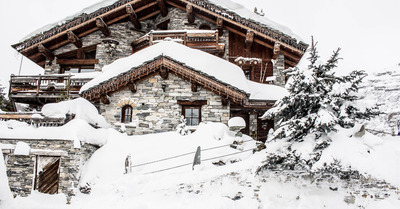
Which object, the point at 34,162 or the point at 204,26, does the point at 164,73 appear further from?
the point at 204,26

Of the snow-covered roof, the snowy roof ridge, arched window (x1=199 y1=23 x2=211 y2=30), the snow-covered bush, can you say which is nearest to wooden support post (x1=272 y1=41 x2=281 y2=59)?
the snowy roof ridge

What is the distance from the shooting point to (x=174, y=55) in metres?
11.0

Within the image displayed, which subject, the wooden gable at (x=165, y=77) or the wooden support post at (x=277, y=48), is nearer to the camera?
the wooden gable at (x=165, y=77)

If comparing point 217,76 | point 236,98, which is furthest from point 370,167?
point 217,76

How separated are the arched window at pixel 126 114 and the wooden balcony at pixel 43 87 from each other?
2.84 m

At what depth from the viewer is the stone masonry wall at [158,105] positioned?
10945 mm

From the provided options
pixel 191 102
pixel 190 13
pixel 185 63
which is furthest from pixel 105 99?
pixel 190 13

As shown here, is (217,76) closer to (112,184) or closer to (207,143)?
(207,143)

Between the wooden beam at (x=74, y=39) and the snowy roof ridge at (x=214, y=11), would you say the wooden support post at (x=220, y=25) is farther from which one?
the wooden beam at (x=74, y=39)

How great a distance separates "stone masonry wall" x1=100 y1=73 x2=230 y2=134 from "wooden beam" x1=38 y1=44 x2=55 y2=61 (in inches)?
253

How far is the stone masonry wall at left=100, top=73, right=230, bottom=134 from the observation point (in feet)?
35.9

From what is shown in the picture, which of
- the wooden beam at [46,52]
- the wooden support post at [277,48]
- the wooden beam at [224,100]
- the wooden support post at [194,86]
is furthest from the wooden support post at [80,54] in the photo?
the wooden support post at [277,48]

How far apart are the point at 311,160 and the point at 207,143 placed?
4.07 m

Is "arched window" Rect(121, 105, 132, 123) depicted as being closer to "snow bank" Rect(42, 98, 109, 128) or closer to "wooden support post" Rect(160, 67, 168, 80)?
"snow bank" Rect(42, 98, 109, 128)
